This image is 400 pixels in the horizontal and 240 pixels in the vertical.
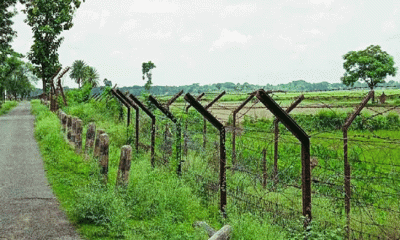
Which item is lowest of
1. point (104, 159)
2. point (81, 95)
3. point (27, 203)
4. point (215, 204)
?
point (215, 204)

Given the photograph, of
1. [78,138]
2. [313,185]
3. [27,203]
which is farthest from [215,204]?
[78,138]

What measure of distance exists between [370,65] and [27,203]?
54.8 m

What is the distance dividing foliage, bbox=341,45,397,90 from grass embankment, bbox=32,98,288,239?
51.2 meters

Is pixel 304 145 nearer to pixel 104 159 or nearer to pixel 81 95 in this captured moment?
pixel 104 159

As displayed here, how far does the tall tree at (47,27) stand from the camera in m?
32.7

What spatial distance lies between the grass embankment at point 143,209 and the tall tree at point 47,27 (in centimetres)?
2642

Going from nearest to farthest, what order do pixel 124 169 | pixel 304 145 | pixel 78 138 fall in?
1. pixel 304 145
2. pixel 124 169
3. pixel 78 138

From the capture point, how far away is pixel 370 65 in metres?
54.3

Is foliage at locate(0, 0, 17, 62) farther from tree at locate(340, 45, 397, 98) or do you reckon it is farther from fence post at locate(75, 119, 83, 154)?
tree at locate(340, 45, 397, 98)

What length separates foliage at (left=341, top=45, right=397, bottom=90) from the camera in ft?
176

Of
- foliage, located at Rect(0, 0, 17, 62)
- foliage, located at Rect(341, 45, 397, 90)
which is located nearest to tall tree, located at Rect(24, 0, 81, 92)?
foliage, located at Rect(0, 0, 17, 62)

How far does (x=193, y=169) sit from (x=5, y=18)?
101 feet

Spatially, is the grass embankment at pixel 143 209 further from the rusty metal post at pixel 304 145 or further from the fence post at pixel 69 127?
the fence post at pixel 69 127

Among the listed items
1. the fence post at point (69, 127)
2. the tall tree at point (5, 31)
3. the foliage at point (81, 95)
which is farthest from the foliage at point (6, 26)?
the fence post at point (69, 127)
